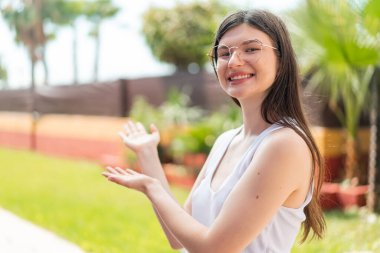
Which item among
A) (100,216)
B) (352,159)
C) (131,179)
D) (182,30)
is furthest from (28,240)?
(182,30)

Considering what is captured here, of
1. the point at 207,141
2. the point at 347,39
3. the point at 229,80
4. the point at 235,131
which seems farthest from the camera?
the point at 207,141

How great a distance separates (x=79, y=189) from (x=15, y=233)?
117 inches

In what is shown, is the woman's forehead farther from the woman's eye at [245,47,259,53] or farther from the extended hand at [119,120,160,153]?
the extended hand at [119,120,160,153]

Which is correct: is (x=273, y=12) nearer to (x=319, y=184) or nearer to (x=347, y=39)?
(x=319, y=184)

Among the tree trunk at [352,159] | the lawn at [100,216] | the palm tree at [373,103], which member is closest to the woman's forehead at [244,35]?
the lawn at [100,216]

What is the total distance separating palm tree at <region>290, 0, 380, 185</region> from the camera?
621 centimetres

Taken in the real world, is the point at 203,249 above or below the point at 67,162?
above

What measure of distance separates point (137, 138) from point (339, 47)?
4770 millimetres

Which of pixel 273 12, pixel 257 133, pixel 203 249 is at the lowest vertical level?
pixel 203 249

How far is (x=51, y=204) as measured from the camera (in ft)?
23.3

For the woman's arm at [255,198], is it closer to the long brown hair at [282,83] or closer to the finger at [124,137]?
the long brown hair at [282,83]

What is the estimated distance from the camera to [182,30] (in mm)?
20938

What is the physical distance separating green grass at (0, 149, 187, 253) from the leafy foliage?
10656 mm

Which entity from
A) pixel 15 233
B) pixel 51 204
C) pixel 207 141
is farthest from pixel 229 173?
pixel 207 141
